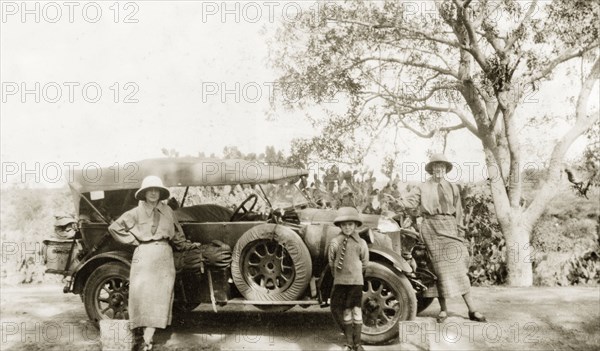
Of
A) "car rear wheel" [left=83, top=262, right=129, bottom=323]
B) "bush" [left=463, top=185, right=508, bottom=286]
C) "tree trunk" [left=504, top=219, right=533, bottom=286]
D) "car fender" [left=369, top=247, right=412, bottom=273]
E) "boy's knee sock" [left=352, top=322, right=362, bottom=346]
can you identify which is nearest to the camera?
"boy's knee sock" [left=352, top=322, right=362, bottom=346]

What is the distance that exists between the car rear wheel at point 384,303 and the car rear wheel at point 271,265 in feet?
2.37

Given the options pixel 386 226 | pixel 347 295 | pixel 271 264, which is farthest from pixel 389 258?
pixel 271 264

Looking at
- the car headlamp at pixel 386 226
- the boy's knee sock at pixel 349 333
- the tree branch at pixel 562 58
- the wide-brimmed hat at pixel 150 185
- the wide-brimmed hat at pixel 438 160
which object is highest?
the tree branch at pixel 562 58

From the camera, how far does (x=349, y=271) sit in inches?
237

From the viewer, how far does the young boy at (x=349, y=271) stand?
599cm

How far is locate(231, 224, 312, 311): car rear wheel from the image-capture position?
21.7 ft

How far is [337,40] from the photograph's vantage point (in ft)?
43.7

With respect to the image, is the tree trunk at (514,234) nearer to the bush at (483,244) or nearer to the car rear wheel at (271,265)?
the bush at (483,244)

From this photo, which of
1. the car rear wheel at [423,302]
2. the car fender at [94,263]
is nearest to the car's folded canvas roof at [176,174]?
the car fender at [94,263]

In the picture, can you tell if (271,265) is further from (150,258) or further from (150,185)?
(150,185)

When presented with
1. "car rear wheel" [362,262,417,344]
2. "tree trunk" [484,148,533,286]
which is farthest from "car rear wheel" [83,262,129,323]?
"tree trunk" [484,148,533,286]

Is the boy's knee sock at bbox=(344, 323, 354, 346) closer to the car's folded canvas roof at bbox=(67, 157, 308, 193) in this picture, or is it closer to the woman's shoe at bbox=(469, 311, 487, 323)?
the woman's shoe at bbox=(469, 311, 487, 323)

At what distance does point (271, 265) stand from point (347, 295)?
3.76ft

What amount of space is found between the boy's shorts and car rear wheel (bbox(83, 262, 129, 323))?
270 cm
